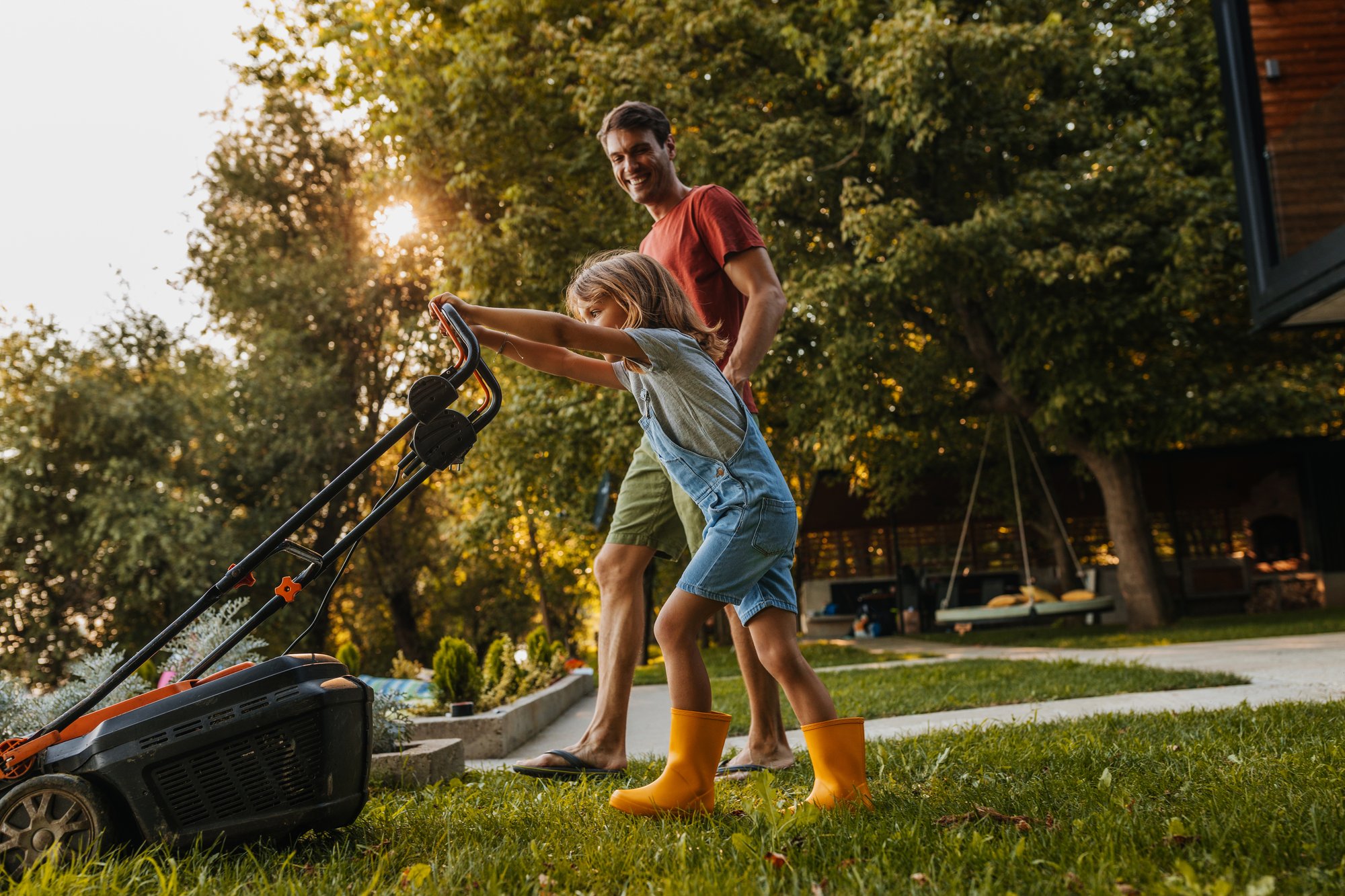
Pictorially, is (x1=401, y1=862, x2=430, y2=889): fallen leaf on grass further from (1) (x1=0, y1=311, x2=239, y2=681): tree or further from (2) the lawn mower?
(1) (x1=0, y1=311, x2=239, y2=681): tree

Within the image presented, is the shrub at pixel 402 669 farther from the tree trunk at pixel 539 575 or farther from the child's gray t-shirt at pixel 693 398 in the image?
the tree trunk at pixel 539 575

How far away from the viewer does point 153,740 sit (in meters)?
2.41

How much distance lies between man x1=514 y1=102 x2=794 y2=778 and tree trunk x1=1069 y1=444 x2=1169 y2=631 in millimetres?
12249

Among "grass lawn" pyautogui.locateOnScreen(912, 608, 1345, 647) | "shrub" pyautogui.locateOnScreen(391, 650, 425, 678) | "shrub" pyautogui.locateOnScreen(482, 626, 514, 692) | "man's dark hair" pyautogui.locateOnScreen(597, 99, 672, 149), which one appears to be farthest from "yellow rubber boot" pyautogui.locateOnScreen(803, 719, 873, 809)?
"grass lawn" pyautogui.locateOnScreen(912, 608, 1345, 647)

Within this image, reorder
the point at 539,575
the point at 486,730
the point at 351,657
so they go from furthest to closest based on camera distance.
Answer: the point at 539,575
the point at 351,657
the point at 486,730

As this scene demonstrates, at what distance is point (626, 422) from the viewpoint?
12930 millimetres

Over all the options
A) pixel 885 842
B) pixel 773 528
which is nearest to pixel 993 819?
pixel 885 842

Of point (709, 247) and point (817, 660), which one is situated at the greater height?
point (709, 247)

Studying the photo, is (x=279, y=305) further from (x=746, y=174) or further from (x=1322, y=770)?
(x=1322, y=770)

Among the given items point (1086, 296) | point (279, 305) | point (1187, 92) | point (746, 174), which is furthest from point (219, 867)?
point (279, 305)

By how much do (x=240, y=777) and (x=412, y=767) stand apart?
1402 millimetres

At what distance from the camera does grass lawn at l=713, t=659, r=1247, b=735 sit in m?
5.87

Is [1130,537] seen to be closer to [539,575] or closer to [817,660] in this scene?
[817,660]

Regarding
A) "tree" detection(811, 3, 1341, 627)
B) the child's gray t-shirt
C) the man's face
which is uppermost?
"tree" detection(811, 3, 1341, 627)
